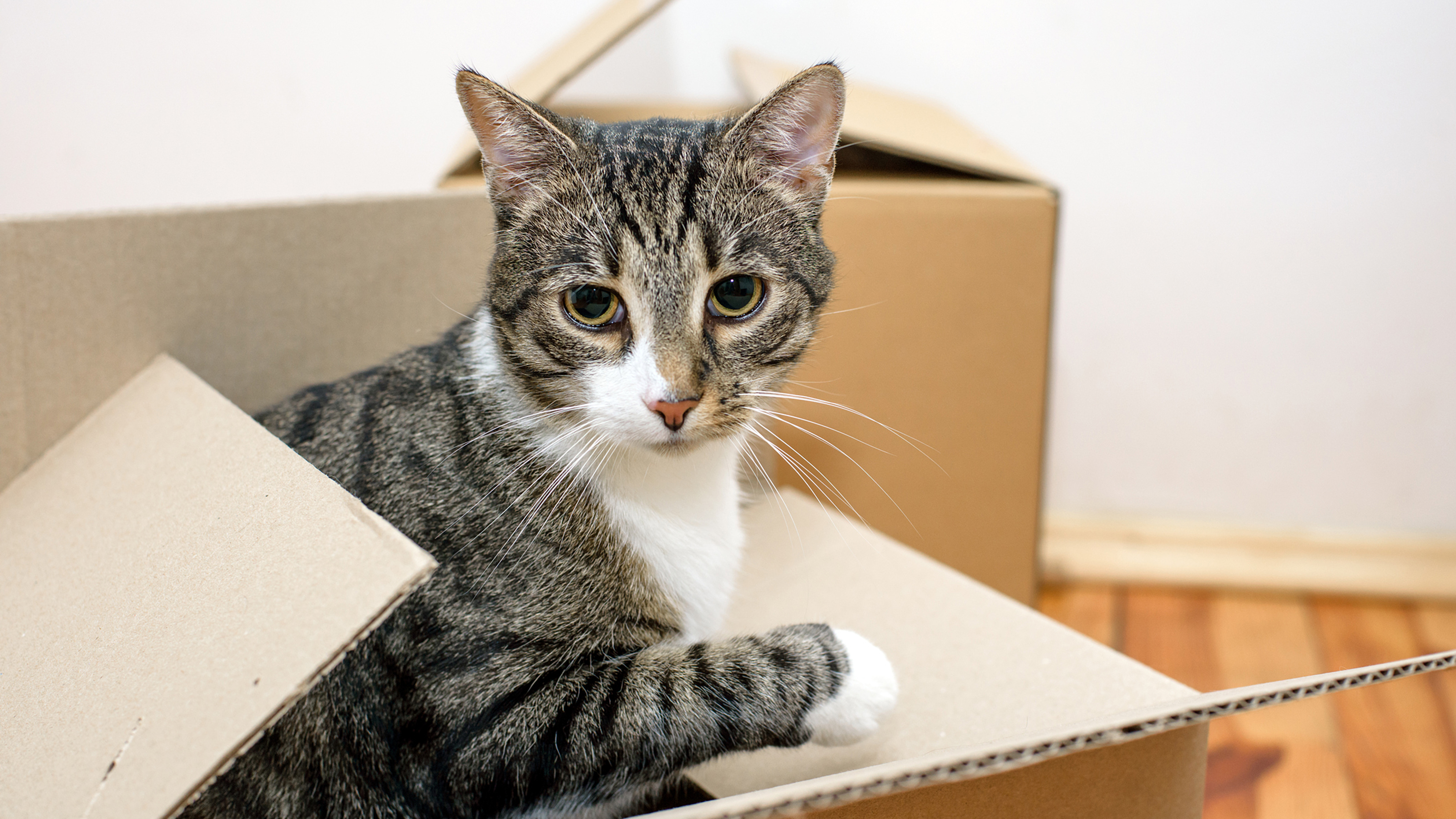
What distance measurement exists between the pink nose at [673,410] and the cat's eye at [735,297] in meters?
0.10

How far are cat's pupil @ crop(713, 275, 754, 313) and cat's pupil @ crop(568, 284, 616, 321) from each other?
0.09m

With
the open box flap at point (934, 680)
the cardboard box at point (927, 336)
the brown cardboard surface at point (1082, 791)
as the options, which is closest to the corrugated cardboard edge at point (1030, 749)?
the open box flap at point (934, 680)

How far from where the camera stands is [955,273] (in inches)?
50.3

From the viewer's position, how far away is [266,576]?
62 centimetres

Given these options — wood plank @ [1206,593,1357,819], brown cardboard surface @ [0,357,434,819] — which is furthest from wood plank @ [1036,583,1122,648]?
brown cardboard surface @ [0,357,434,819]

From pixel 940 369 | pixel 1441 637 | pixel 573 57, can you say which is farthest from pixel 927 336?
pixel 1441 637

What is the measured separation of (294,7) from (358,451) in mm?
1261

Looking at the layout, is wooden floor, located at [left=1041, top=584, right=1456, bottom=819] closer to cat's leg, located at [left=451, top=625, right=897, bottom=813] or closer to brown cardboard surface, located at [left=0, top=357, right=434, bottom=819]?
cat's leg, located at [left=451, top=625, right=897, bottom=813]

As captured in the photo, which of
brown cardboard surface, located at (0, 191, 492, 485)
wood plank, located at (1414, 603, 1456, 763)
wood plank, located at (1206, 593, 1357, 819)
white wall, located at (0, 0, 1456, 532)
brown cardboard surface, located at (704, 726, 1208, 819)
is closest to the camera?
brown cardboard surface, located at (704, 726, 1208, 819)

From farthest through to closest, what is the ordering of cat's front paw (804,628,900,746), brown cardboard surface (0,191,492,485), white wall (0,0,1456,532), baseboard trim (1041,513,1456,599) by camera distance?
baseboard trim (1041,513,1456,599), white wall (0,0,1456,532), brown cardboard surface (0,191,492,485), cat's front paw (804,628,900,746)

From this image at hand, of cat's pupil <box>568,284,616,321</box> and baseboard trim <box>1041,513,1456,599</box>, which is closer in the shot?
cat's pupil <box>568,284,616,321</box>

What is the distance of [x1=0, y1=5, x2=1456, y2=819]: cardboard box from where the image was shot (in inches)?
21.5

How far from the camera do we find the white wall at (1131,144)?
1666 mm

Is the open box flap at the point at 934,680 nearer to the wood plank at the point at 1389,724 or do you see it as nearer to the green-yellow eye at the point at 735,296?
the green-yellow eye at the point at 735,296
